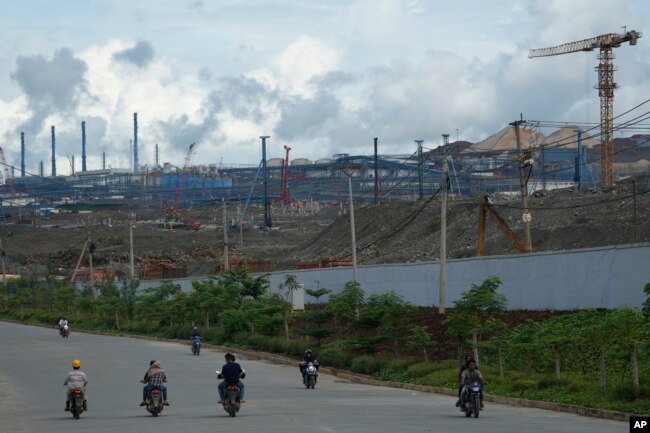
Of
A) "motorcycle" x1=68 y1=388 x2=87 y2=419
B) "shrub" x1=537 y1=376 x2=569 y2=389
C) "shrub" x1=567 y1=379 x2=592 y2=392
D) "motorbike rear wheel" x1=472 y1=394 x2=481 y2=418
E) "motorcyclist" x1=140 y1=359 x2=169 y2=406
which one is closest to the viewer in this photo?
"motorbike rear wheel" x1=472 y1=394 x2=481 y2=418

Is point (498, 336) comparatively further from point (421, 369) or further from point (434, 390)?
point (434, 390)

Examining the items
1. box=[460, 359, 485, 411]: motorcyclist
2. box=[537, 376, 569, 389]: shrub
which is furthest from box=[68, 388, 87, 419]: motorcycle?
box=[537, 376, 569, 389]: shrub

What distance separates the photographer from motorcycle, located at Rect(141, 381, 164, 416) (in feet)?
77.0

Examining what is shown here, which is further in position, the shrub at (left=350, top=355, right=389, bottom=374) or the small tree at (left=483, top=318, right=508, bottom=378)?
the shrub at (left=350, top=355, right=389, bottom=374)

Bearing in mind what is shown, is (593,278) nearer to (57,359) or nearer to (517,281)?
(517,281)

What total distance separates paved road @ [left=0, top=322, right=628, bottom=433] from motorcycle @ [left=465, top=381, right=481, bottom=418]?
Result: 0.23 m

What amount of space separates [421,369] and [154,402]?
11.7 metres

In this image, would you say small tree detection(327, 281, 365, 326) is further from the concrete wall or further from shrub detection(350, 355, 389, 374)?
shrub detection(350, 355, 389, 374)

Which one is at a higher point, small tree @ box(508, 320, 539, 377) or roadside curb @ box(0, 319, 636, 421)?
small tree @ box(508, 320, 539, 377)

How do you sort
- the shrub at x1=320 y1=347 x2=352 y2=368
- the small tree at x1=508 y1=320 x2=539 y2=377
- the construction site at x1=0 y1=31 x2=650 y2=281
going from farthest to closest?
the construction site at x1=0 y1=31 x2=650 y2=281 < the shrub at x1=320 y1=347 x2=352 y2=368 < the small tree at x1=508 y1=320 x2=539 y2=377

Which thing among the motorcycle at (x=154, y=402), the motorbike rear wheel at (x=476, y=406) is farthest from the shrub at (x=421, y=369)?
the motorcycle at (x=154, y=402)

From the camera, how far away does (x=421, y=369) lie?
3338cm

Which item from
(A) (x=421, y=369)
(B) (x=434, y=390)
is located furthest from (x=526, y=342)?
(A) (x=421, y=369)

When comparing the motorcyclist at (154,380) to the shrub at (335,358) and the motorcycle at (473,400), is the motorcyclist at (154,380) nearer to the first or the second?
the motorcycle at (473,400)
